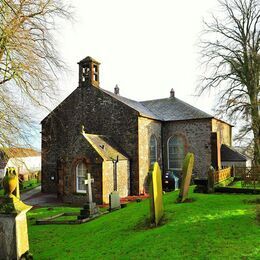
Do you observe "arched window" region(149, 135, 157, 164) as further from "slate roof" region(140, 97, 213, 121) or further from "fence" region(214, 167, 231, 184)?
"fence" region(214, 167, 231, 184)

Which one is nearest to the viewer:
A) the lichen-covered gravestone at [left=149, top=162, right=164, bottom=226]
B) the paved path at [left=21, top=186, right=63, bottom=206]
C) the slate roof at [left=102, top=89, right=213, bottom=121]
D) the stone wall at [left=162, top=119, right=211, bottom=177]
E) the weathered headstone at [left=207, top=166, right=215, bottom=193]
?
the lichen-covered gravestone at [left=149, top=162, right=164, bottom=226]

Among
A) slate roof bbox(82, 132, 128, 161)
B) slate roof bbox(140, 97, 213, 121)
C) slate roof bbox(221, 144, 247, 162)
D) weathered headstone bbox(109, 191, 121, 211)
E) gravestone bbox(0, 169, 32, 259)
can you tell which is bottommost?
weathered headstone bbox(109, 191, 121, 211)

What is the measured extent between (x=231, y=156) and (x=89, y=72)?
16098 millimetres

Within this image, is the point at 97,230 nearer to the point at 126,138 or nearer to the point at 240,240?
the point at 240,240

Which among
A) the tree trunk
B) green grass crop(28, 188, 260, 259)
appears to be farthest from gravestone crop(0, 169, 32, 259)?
the tree trunk

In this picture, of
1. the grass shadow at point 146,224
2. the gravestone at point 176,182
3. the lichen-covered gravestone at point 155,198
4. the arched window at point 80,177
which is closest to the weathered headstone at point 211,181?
the grass shadow at point 146,224

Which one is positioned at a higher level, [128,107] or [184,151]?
[128,107]

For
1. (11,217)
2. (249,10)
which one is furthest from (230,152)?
(11,217)

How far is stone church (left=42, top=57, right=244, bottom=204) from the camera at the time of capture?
22438mm

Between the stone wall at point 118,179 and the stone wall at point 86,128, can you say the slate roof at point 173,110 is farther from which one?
the stone wall at point 118,179

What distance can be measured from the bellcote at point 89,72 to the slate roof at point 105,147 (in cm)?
564

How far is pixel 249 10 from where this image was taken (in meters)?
24.1

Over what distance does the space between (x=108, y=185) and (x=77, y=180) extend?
2.48 m

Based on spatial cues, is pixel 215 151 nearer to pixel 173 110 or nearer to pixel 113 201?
pixel 173 110
